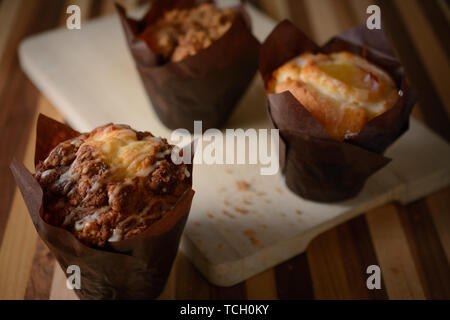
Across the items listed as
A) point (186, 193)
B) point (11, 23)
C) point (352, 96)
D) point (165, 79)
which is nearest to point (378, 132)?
point (352, 96)

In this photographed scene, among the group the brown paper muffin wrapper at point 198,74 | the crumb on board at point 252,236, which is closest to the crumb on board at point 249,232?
the crumb on board at point 252,236

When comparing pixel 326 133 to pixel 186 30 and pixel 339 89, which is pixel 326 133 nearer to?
pixel 339 89

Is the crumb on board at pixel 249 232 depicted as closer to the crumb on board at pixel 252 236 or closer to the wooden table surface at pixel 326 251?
the crumb on board at pixel 252 236

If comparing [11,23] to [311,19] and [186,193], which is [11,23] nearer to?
[311,19]

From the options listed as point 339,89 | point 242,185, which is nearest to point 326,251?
point 242,185

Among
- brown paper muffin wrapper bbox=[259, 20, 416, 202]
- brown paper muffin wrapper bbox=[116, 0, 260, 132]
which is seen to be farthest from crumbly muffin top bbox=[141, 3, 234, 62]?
brown paper muffin wrapper bbox=[259, 20, 416, 202]
